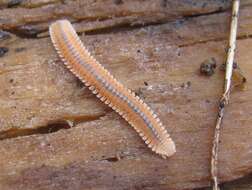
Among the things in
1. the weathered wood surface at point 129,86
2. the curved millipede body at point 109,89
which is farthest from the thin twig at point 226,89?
the curved millipede body at point 109,89

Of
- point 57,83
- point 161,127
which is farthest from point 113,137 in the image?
point 57,83

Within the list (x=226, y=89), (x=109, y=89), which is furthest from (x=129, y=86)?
(x=226, y=89)

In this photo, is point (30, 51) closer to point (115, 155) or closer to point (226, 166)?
point (115, 155)

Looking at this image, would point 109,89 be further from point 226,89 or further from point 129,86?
point 226,89

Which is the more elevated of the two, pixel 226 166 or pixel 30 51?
pixel 30 51

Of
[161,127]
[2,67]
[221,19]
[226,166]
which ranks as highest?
[221,19]

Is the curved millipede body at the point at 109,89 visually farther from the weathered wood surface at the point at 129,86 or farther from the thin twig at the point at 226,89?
the thin twig at the point at 226,89
